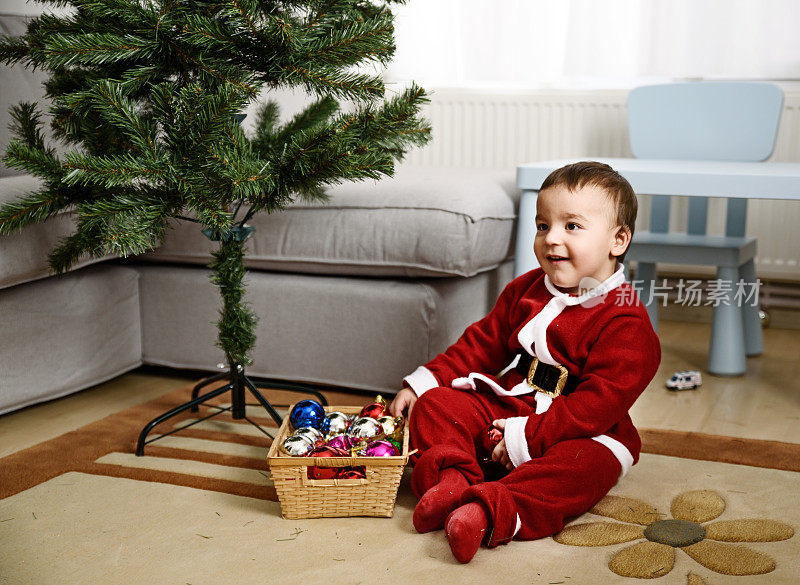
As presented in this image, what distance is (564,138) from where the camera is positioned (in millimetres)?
2678

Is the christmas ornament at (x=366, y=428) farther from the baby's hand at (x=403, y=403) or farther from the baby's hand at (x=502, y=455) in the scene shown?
the baby's hand at (x=502, y=455)

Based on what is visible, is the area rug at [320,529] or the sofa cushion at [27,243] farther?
the sofa cushion at [27,243]

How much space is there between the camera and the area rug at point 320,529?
40.0 inches

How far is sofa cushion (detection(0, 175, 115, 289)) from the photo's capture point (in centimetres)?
147

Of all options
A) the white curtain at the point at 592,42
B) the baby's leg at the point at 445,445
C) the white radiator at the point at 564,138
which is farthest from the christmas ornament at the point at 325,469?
the white curtain at the point at 592,42

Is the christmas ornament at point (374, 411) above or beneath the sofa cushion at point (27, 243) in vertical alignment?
beneath

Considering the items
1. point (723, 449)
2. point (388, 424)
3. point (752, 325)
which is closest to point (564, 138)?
point (752, 325)

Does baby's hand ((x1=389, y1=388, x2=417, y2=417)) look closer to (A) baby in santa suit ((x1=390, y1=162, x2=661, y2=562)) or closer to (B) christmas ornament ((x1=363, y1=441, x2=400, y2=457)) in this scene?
(A) baby in santa suit ((x1=390, y1=162, x2=661, y2=562))

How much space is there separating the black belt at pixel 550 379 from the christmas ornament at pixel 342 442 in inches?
11.7

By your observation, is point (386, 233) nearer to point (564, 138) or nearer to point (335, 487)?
point (335, 487)

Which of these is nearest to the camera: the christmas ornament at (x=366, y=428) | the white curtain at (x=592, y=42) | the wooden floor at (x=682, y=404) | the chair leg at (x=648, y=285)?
the christmas ornament at (x=366, y=428)

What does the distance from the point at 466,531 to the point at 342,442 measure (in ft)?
0.83

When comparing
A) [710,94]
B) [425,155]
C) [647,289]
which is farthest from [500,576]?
[425,155]

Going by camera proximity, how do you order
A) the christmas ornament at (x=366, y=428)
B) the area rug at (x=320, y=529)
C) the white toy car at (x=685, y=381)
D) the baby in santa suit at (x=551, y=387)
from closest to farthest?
the area rug at (x=320, y=529) < the baby in santa suit at (x=551, y=387) < the christmas ornament at (x=366, y=428) < the white toy car at (x=685, y=381)
